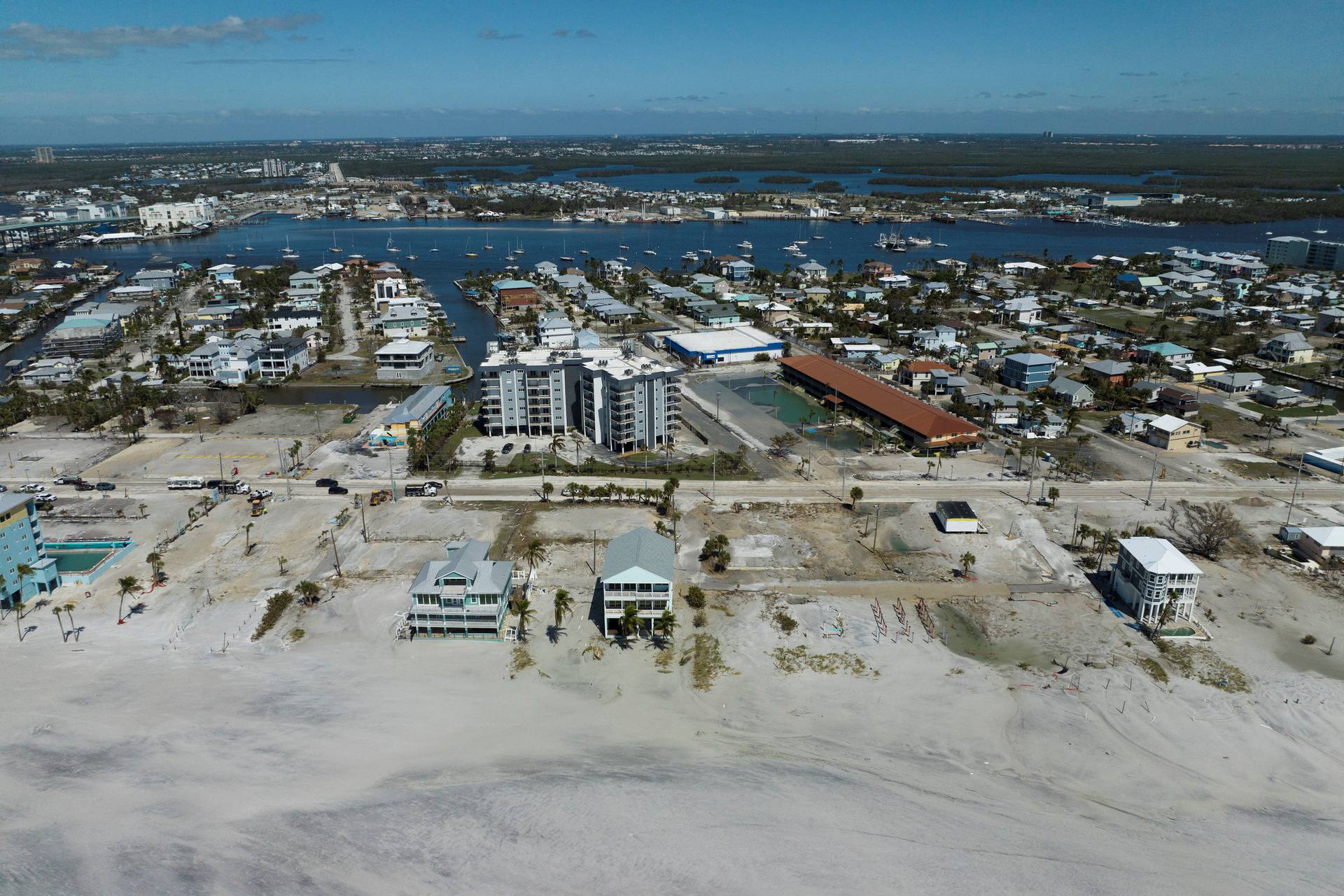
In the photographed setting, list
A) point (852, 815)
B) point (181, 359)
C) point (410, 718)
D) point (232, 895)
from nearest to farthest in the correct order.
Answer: point (232, 895)
point (852, 815)
point (410, 718)
point (181, 359)

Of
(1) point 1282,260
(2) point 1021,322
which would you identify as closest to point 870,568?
(2) point 1021,322

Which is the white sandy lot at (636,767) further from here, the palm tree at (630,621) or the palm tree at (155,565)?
the palm tree at (155,565)

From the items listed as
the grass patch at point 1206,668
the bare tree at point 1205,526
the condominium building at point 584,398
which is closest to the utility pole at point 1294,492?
the bare tree at point 1205,526

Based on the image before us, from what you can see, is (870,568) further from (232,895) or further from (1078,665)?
(232,895)

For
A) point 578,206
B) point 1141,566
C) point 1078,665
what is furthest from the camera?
point 578,206

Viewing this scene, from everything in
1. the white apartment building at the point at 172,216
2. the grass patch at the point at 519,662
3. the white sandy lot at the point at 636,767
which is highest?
the white apartment building at the point at 172,216

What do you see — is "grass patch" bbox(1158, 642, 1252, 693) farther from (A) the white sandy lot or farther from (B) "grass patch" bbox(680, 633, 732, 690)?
(B) "grass patch" bbox(680, 633, 732, 690)
